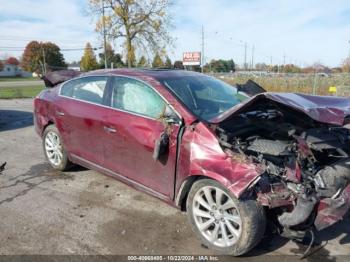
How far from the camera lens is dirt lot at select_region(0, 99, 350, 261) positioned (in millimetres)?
3369

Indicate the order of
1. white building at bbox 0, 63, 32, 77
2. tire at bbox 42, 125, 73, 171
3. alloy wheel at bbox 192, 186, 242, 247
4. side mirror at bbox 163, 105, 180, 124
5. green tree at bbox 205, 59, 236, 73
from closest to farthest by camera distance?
1. alloy wheel at bbox 192, 186, 242, 247
2. side mirror at bbox 163, 105, 180, 124
3. tire at bbox 42, 125, 73, 171
4. green tree at bbox 205, 59, 236, 73
5. white building at bbox 0, 63, 32, 77

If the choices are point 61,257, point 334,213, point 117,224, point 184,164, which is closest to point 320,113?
point 334,213

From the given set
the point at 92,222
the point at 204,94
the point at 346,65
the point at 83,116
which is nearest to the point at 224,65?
the point at 346,65

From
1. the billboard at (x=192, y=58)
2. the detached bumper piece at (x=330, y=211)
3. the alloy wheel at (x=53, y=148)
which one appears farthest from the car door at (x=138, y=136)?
the billboard at (x=192, y=58)

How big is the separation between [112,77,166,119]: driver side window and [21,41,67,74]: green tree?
253ft

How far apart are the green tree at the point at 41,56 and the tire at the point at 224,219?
7834cm

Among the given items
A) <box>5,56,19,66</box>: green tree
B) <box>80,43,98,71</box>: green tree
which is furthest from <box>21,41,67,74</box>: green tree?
<box>5,56,19,66</box>: green tree

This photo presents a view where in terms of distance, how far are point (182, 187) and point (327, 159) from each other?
1.44 metres

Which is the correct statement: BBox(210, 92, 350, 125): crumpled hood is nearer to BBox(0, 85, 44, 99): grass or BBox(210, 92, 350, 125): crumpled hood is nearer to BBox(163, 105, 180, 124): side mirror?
BBox(163, 105, 180, 124): side mirror

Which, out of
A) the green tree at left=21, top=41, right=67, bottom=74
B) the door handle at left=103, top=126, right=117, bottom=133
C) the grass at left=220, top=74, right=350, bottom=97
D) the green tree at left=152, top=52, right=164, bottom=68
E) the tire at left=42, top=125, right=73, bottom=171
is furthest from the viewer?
the green tree at left=21, top=41, right=67, bottom=74

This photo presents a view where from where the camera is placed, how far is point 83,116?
465 centimetres

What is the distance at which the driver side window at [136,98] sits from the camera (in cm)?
382

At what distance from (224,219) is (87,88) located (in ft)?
8.79

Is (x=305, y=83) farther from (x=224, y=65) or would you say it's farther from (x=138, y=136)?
(x=224, y=65)
